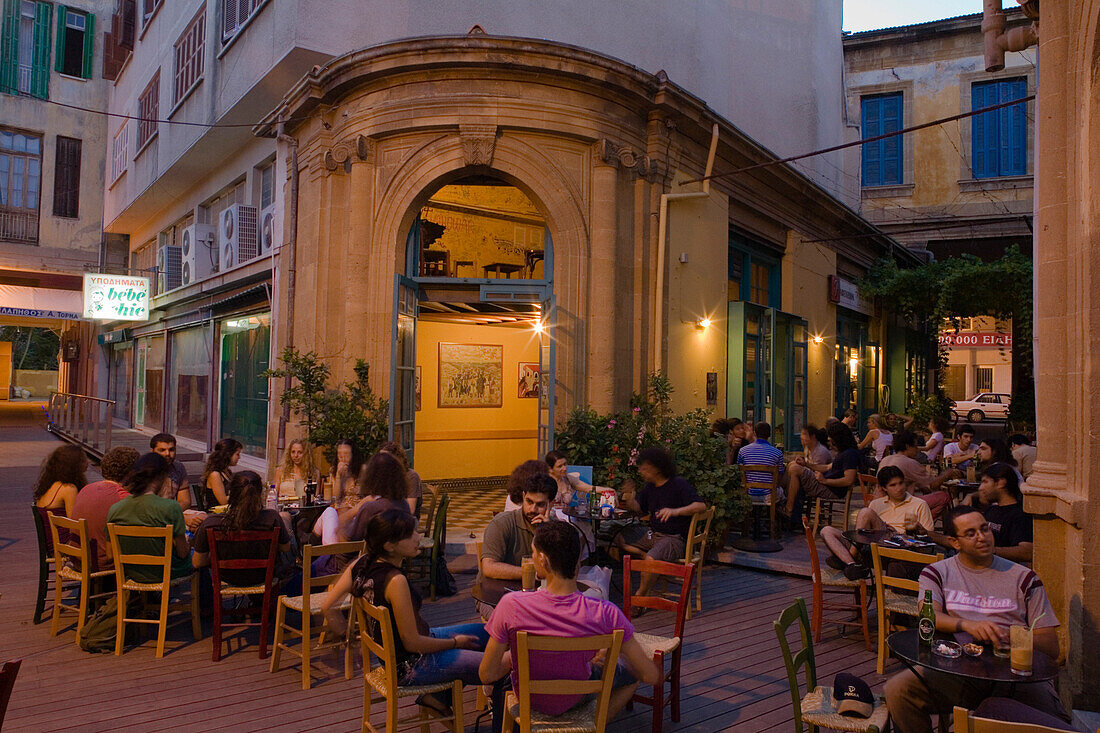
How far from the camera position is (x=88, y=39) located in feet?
74.9

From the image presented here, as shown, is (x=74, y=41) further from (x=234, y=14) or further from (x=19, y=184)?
(x=234, y=14)

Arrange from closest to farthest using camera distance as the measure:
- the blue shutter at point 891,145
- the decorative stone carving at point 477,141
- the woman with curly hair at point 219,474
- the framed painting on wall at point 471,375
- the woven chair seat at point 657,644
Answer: the woven chair seat at point 657,644 → the woman with curly hair at point 219,474 → the decorative stone carving at point 477,141 → the framed painting on wall at point 471,375 → the blue shutter at point 891,145

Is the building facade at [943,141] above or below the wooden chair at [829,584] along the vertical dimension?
above

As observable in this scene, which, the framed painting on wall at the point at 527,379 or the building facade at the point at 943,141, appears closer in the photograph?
the framed painting on wall at the point at 527,379

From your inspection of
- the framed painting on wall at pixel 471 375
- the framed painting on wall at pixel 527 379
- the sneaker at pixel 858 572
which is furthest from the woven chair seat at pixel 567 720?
the framed painting on wall at pixel 527 379

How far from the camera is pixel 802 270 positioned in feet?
54.3

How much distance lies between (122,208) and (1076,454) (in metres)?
22.2

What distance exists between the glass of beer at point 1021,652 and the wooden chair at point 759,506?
5402 mm

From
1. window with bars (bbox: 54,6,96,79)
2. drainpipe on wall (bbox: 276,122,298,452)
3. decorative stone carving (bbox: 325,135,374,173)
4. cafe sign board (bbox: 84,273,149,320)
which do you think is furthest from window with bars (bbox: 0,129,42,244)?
decorative stone carving (bbox: 325,135,374,173)

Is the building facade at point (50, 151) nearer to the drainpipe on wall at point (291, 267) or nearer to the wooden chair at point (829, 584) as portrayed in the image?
the drainpipe on wall at point (291, 267)

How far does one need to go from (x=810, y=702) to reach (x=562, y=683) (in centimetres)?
131

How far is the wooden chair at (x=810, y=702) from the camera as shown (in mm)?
3394

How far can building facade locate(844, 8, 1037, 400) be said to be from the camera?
22.0m

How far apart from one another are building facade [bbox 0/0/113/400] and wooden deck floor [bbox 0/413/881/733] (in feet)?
61.1
